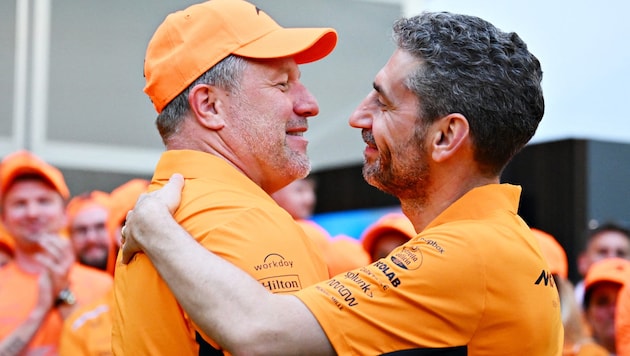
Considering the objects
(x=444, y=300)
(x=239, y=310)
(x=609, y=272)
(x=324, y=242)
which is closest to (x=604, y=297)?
A: (x=609, y=272)

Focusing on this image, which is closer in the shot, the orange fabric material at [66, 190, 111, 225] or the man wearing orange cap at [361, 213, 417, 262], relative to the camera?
the man wearing orange cap at [361, 213, 417, 262]

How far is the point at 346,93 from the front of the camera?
1043 centimetres

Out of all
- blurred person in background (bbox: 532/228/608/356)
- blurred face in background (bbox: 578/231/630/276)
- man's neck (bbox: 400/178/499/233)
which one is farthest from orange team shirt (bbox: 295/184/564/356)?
blurred face in background (bbox: 578/231/630/276)

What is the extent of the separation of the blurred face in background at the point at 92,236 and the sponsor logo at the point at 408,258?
4953 millimetres

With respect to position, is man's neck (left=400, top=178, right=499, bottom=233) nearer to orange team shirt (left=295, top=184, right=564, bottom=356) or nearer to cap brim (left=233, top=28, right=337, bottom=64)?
orange team shirt (left=295, top=184, right=564, bottom=356)

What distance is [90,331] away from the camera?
4.97 meters

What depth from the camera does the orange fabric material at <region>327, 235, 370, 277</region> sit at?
5.66m

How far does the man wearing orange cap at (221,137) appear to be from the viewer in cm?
237

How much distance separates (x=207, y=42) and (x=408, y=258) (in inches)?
31.8

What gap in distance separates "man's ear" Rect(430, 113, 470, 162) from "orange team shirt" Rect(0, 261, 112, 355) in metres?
3.14

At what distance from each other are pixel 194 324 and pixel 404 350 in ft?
1.55

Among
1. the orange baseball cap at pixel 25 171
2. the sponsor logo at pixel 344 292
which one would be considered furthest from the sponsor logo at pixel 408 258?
the orange baseball cap at pixel 25 171

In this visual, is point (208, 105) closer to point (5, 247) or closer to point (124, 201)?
point (124, 201)

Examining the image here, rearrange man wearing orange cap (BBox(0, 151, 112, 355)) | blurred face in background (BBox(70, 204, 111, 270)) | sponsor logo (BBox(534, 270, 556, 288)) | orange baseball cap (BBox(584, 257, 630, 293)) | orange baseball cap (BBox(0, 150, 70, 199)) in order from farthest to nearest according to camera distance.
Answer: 1. blurred face in background (BBox(70, 204, 111, 270))
2. orange baseball cap (BBox(0, 150, 70, 199))
3. orange baseball cap (BBox(584, 257, 630, 293))
4. man wearing orange cap (BBox(0, 151, 112, 355))
5. sponsor logo (BBox(534, 270, 556, 288))
